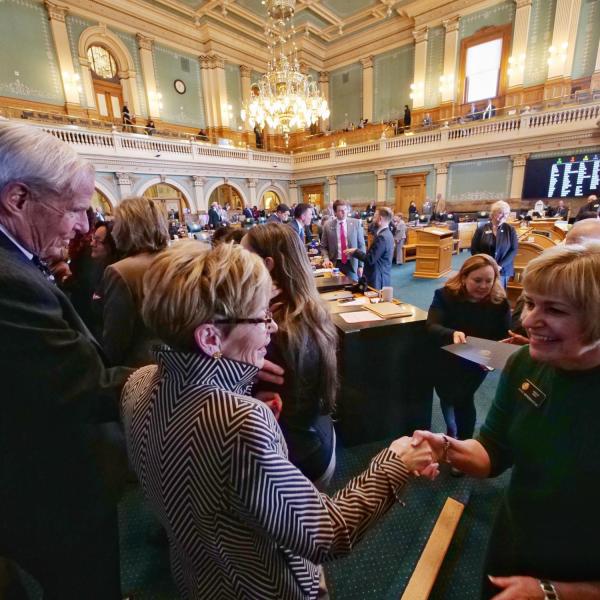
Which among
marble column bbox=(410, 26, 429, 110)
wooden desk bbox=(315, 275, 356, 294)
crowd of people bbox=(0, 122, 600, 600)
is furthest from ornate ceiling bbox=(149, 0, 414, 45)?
crowd of people bbox=(0, 122, 600, 600)

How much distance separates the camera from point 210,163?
14.4m

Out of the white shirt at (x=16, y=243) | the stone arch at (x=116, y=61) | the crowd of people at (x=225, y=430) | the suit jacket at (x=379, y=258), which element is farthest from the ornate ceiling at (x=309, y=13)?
the crowd of people at (x=225, y=430)

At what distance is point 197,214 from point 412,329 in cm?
1373

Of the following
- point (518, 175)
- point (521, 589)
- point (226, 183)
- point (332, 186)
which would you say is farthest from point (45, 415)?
point (332, 186)

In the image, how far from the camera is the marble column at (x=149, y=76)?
556 inches

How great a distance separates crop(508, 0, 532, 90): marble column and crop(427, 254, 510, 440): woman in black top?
15952mm

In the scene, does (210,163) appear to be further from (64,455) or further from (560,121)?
(64,455)

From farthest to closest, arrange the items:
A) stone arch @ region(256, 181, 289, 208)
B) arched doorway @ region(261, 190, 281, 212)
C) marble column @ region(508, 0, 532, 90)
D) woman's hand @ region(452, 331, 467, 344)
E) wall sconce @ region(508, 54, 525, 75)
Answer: arched doorway @ region(261, 190, 281, 212) → stone arch @ region(256, 181, 289, 208) → wall sconce @ region(508, 54, 525, 75) → marble column @ region(508, 0, 532, 90) → woman's hand @ region(452, 331, 467, 344)

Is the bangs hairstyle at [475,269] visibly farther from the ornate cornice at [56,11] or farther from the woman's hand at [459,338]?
the ornate cornice at [56,11]

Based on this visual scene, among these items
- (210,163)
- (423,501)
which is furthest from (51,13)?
(423,501)

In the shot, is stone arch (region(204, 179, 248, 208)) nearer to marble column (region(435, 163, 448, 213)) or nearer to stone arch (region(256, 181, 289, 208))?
stone arch (region(256, 181, 289, 208))

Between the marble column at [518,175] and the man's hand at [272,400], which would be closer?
the man's hand at [272,400]

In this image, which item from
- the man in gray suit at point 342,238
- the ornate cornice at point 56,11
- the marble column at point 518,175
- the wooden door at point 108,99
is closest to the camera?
the man in gray suit at point 342,238

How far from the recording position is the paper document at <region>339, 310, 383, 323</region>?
2.23 m
